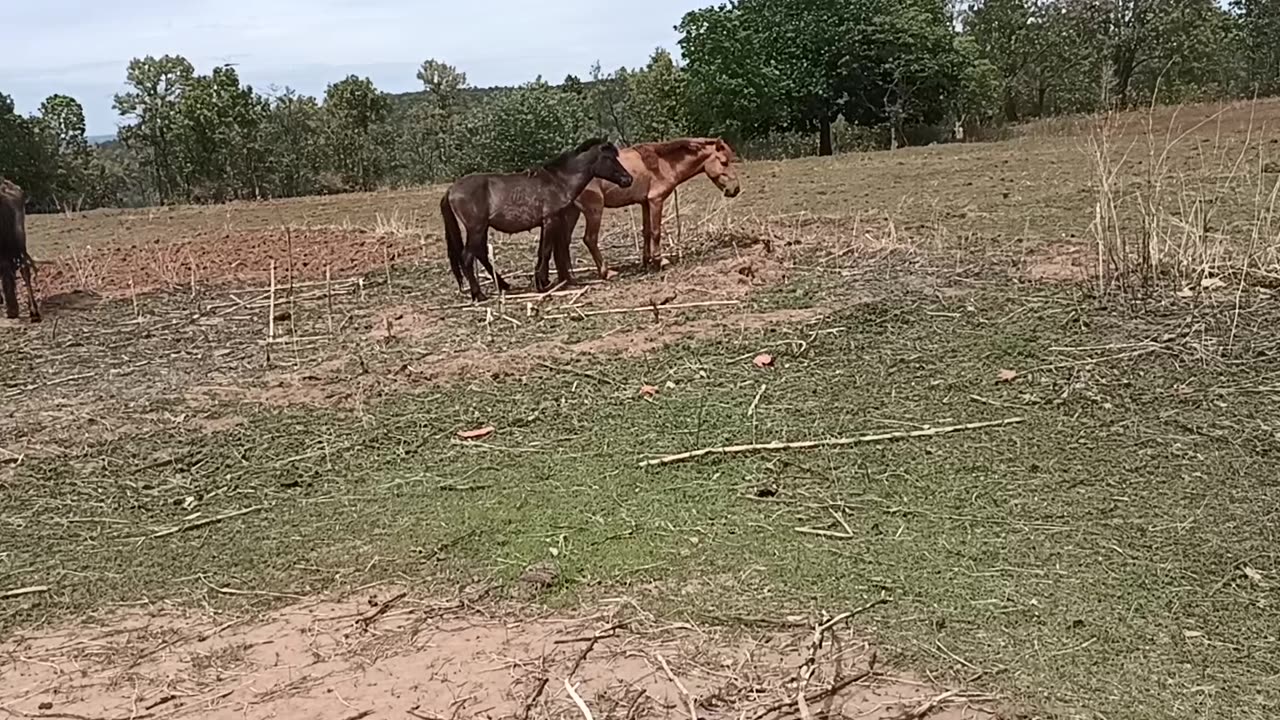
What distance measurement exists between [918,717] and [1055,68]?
38.0 m

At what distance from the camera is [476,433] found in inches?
220

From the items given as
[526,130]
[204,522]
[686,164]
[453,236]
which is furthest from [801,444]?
[526,130]

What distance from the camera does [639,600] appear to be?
3.76m

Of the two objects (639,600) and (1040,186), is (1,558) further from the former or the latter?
(1040,186)

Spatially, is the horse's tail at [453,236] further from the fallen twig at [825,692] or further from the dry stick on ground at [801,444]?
the fallen twig at [825,692]

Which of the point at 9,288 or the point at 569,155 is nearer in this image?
the point at 569,155

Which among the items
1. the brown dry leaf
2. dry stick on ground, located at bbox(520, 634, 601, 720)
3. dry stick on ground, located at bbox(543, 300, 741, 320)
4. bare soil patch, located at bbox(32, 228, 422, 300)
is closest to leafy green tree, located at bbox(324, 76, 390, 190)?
bare soil patch, located at bbox(32, 228, 422, 300)

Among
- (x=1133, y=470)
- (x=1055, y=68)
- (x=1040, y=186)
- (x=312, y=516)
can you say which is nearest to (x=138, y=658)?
(x=312, y=516)

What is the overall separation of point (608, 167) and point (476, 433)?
3.65m

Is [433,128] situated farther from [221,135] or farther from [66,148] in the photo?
[66,148]

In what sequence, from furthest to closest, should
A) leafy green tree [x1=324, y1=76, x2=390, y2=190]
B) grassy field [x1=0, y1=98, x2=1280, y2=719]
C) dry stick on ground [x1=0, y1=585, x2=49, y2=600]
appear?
leafy green tree [x1=324, y1=76, x2=390, y2=190] → dry stick on ground [x1=0, y1=585, x2=49, y2=600] → grassy field [x1=0, y1=98, x2=1280, y2=719]

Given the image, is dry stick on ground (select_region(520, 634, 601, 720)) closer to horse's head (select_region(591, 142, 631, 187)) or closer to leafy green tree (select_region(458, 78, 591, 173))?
horse's head (select_region(591, 142, 631, 187))

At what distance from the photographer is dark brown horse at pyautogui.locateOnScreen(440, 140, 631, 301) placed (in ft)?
27.2

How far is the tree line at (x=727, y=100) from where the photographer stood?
27.5 meters
